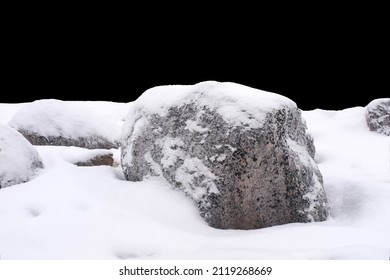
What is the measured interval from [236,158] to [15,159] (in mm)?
1832

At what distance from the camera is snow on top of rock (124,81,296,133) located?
119 inches

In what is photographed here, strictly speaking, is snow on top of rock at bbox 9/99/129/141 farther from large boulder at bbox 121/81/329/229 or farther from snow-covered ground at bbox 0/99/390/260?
large boulder at bbox 121/81/329/229

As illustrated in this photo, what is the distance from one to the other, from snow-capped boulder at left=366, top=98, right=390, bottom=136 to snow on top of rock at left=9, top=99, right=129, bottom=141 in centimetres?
431

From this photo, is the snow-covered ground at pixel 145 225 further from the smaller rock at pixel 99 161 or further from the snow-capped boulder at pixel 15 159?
the smaller rock at pixel 99 161

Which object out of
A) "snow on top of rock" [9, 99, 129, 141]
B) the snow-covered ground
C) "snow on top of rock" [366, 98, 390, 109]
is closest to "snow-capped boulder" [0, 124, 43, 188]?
the snow-covered ground

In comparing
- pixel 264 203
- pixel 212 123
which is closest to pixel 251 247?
pixel 264 203

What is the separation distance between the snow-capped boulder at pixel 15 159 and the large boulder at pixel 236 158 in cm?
93

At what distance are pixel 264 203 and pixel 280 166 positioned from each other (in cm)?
29

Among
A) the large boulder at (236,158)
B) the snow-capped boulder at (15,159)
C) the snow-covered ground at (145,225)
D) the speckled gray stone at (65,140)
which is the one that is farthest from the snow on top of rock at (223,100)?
the speckled gray stone at (65,140)

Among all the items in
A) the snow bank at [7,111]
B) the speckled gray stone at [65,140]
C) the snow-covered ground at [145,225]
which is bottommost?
the snow bank at [7,111]

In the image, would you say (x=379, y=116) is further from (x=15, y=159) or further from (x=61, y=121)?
(x=15, y=159)

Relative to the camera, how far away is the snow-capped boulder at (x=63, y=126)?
540 centimetres

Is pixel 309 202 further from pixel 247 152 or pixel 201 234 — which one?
pixel 201 234

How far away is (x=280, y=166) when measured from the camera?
297 cm
